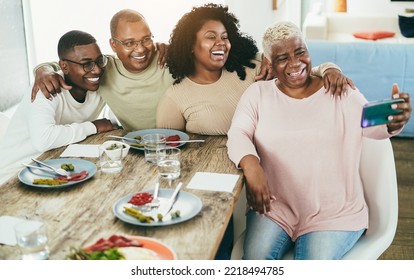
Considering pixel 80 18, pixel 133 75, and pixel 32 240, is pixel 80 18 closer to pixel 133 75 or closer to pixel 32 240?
pixel 133 75

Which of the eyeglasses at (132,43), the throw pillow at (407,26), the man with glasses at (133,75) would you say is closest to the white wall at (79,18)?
the man with glasses at (133,75)

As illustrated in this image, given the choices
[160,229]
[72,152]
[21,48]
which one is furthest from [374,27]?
[160,229]

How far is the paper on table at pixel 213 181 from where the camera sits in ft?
5.07

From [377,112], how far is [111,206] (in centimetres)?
78

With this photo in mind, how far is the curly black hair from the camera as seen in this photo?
6.91 feet

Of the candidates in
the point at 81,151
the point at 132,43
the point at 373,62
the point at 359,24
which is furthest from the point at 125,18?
the point at 359,24

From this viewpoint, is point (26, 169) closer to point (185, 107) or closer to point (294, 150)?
point (185, 107)

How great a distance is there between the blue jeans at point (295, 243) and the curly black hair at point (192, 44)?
2.20ft

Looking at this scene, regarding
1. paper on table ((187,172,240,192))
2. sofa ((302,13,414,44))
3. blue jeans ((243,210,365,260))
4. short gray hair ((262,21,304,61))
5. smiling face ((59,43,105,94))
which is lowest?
blue jeans ((243,210,365,260))

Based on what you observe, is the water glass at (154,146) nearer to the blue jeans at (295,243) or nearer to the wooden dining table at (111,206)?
the wooden dining table at (111,206)

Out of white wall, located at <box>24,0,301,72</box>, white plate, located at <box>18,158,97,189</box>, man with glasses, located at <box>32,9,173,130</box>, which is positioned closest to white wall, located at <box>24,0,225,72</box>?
white wall, located at <box>24,0,301,72</box>

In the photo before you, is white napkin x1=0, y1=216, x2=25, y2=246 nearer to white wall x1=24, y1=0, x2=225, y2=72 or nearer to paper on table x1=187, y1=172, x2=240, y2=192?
paper on table x1=187, y1=172, x2=240, y2=192

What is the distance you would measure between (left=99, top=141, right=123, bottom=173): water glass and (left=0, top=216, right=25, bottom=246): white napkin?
373 millimetres

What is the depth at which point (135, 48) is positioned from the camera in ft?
7.07
